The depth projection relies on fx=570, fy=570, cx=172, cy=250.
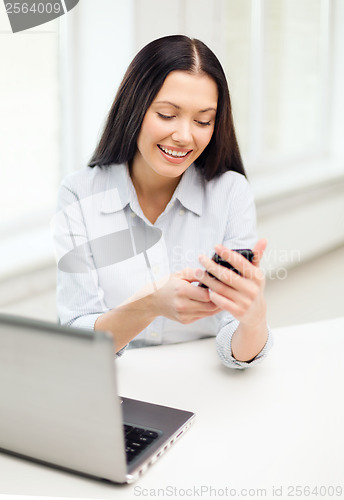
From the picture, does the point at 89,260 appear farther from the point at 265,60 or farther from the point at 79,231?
the point at 265,60

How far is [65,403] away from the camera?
2.36 ft

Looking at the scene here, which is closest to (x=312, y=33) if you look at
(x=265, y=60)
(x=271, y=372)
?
(x=265, y=60)

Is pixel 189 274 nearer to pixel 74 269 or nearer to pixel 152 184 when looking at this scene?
pixel 74 269

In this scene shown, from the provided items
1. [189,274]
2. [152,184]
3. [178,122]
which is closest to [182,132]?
[178,122]

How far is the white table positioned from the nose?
47 cm

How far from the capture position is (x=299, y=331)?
4.53ft

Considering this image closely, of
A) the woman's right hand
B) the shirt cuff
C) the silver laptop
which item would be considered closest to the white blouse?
the shirt cuff

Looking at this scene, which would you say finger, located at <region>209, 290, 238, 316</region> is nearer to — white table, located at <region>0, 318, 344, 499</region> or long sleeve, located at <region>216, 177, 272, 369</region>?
white table, located at <region>0, 318, 344, 499</region>

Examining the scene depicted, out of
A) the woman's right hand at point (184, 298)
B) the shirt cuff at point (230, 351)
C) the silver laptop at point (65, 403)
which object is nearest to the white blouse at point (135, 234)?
the shirt cuff at point (230, 351)

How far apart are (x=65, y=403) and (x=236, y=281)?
1.18 feet

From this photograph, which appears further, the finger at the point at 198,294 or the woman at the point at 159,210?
the woman at the point at 159,210

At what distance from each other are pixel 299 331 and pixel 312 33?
270 centimetres

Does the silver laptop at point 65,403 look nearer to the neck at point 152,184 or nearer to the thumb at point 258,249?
the thumb at point 258,249

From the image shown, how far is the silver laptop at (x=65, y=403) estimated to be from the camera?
67 cm
